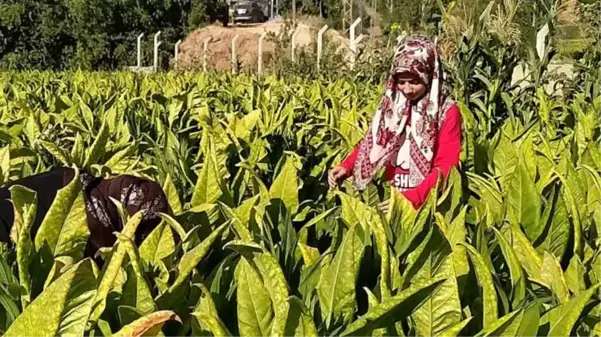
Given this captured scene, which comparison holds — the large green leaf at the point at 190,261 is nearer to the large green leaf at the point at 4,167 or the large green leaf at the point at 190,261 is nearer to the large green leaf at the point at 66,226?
the large green leaf at the point at 66,226

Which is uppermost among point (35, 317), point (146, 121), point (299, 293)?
point (35, 317)

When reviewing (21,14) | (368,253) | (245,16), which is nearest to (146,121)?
(368,253)

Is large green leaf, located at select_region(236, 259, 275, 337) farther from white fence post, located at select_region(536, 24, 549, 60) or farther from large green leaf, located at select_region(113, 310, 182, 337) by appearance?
white fence post, located at select_region(536, 24, 549, 60)

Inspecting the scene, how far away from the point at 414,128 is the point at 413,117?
0.14 ft

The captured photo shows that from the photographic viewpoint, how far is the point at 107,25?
2800cm

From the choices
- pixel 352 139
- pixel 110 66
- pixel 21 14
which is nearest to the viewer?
pixel 352 139

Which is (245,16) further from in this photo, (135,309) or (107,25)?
(135,309)

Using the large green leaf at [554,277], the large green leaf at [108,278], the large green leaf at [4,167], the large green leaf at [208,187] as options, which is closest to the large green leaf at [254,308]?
the large green leaf at [108,278]

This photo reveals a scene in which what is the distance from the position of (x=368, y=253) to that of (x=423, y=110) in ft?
6.16

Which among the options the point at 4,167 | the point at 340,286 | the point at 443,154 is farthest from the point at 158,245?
the point at 443,154

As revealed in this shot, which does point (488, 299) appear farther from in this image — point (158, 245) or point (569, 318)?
point (158, 245)

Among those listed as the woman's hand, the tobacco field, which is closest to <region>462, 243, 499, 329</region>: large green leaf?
the tobacco field

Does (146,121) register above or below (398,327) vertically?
below

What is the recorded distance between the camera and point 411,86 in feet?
11.5
